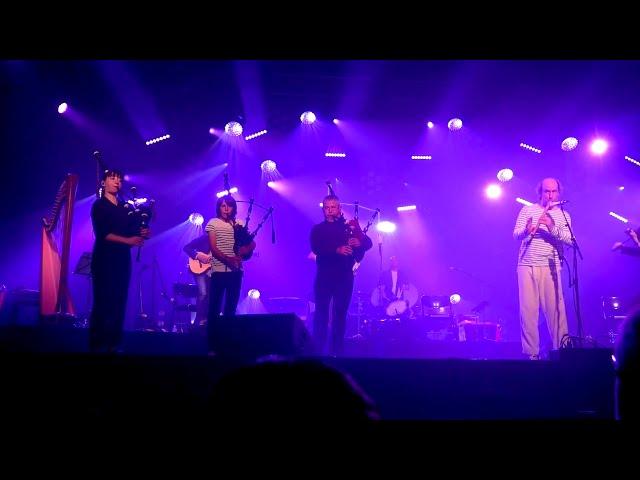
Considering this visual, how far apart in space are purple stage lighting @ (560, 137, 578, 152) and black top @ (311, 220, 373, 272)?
28.5ft

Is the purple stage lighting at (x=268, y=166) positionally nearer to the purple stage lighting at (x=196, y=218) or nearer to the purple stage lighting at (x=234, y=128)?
the purple stage lighting at (x=234, y=128)

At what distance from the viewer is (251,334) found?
564 cm

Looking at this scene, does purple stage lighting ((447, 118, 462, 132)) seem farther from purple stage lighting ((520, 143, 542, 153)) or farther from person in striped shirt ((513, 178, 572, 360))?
person in striped shirt ((513, 178, 572, 360))

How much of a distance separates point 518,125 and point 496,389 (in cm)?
1053

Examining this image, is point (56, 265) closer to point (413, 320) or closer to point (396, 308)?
point (413, 320)

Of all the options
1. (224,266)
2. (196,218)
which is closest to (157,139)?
(196,218)

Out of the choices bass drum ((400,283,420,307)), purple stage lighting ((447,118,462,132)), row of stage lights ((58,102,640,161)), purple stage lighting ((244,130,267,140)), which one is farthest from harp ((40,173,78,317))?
purple stage lighting ((447,118,462,132))

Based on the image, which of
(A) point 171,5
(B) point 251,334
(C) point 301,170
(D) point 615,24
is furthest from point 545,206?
(C) point 301,170

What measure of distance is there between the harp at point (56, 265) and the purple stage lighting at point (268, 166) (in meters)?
7.81

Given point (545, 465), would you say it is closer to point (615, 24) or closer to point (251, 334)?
point (615, 24)

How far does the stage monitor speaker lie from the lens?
5.51 metres

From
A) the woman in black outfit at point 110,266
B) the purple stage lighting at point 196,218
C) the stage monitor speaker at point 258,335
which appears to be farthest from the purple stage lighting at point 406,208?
the woman in black outfit at point 110,266

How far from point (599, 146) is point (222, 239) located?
36.7ft

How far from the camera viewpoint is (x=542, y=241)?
24.9 feet
